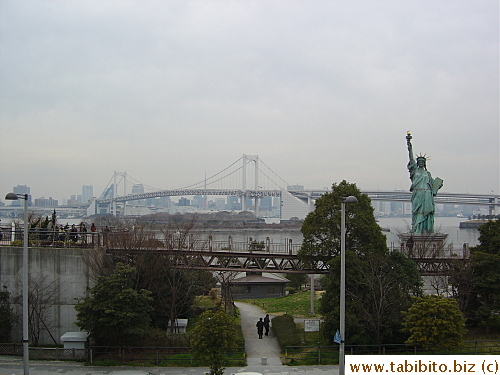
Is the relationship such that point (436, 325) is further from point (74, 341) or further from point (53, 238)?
point (53, 238)

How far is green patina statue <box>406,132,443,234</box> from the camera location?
22219mm

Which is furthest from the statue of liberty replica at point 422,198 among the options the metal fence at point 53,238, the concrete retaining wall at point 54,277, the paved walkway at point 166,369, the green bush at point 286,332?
the concrete retaining wall at point 54,277

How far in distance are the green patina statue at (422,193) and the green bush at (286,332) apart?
8.71 m

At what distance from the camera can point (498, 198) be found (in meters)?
78.2

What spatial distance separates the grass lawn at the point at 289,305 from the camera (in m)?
21.3

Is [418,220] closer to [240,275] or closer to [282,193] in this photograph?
[240,275]

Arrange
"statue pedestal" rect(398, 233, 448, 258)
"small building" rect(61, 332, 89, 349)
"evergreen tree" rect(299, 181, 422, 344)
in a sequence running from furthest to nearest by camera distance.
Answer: "statue pedestal" rect(398, 233, 448, 258)
"evergreen tree" rect(299, 181, 422, 344)
"small building" rect(61, 332, 89, 349)

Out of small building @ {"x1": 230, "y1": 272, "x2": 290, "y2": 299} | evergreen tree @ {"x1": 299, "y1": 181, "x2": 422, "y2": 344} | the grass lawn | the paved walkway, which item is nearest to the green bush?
the paved walkway

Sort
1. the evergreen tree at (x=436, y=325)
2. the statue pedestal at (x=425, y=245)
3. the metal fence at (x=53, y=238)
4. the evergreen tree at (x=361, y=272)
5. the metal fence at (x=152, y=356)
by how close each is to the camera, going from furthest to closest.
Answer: the statue pedestal at (x=425, y=245) → the metal fence at (x=53, y=238) → the evergreen tree at (x=361, y=272) → the metal fence at (x=152, y=356) → the evergreen tree at (x=436, y=325)

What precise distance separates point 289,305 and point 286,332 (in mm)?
7408

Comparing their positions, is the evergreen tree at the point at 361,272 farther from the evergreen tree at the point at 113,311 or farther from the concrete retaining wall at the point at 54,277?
the concrete retaining wall at the point at 54,277

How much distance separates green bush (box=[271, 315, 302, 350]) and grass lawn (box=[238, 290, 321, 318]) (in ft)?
8.75

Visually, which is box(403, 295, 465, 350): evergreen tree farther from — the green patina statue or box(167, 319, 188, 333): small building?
the green patina statue

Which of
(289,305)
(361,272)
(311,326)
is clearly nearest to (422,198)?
(289,305)
